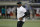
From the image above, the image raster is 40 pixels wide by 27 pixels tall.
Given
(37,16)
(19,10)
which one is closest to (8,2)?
(37,16)

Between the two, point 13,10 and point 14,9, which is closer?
point 14,9

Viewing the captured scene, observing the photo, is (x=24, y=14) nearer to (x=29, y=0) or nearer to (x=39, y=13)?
(x=39, y=13)

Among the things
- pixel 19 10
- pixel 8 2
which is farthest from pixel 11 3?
pixel 19 10

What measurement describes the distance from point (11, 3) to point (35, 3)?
2.78 m

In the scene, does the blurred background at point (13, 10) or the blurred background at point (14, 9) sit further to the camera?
the blurred background at point (14, 9)

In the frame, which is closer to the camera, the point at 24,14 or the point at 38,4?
the point at 24,14

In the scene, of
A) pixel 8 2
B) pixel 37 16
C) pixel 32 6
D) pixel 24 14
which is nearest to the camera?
pixel 24 14

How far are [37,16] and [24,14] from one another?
9013 mm

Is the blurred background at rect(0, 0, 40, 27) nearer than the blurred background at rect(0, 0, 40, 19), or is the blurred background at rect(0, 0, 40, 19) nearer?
the blurred background at rect(0, 0, 40, 27)

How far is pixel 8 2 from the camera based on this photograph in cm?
1678

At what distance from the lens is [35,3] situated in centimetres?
1590

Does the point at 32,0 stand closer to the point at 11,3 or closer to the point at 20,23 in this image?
the point at 11,3

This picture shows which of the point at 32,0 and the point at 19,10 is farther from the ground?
the point at 32,0

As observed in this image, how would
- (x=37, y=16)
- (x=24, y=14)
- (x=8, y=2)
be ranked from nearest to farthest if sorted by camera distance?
(x=24, y=14) → (x=37, y=16) → (x=8, y=2)
